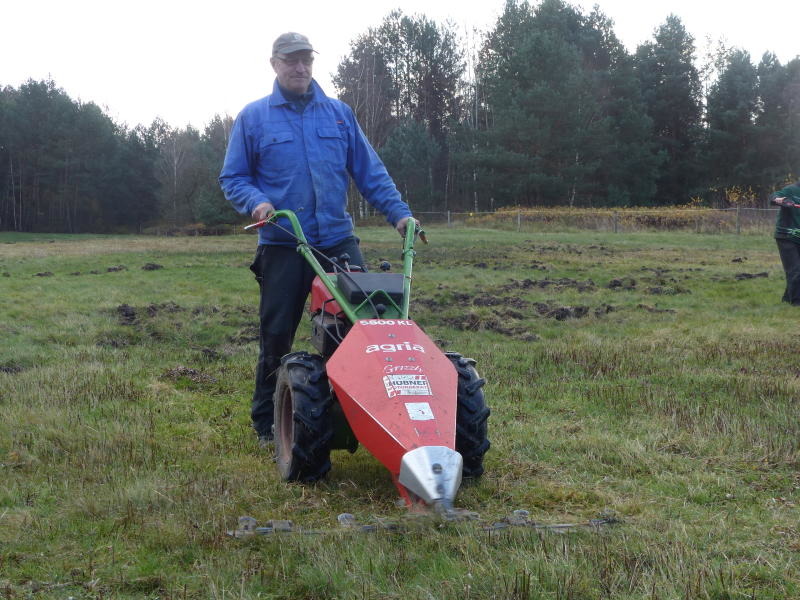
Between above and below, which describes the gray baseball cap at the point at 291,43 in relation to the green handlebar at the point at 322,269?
above

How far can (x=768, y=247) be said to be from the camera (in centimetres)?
2527

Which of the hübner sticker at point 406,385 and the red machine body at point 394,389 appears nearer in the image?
the red machine body at point 394,389

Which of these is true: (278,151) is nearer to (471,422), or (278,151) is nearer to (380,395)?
(380,395)

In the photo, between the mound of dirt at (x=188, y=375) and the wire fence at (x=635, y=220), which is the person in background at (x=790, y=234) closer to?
the mound of dirt at (x=188, y=375)

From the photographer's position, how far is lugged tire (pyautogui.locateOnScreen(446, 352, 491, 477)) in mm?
4316

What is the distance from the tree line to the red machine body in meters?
46.3

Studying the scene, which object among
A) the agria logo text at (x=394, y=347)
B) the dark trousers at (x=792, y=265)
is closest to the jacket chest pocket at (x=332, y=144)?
the agria logo text at (x=394, y=347)

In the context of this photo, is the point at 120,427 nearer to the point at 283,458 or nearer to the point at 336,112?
the point at 283,458

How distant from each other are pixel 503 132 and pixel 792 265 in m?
39.1

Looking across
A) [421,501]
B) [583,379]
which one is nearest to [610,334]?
[583,379]

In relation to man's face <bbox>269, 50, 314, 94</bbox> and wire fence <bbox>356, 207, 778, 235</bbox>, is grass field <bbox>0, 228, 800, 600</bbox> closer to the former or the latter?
man's face <bbox>269, 50, 314, 94</bbox>

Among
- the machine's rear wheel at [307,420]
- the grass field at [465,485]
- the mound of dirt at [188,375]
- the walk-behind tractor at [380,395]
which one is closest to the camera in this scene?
the grass field at [465,485]

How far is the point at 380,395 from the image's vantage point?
4.05 meters

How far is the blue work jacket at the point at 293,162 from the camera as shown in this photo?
5.34 meters
